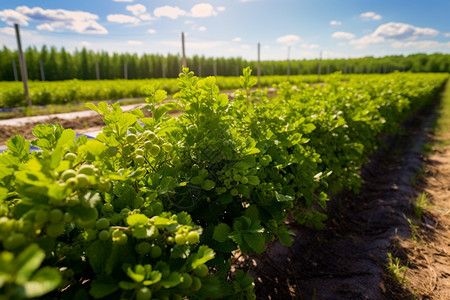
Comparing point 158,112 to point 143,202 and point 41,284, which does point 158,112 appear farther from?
point 41,284

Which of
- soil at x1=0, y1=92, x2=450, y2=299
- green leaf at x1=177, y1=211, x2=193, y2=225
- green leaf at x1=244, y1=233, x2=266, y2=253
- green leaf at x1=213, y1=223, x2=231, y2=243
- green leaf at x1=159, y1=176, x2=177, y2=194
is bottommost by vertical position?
soil at x1=0, y1=92, x2=450, y2=299

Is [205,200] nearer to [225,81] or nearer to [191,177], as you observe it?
[191,177]

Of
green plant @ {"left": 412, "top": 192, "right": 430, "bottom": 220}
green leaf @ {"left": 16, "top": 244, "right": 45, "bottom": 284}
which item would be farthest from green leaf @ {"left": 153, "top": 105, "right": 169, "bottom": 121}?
green plant @ {"left": 412, "top": 192, "right": 430, "bottom": 220}

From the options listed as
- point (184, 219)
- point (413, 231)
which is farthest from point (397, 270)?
point (184, 219)

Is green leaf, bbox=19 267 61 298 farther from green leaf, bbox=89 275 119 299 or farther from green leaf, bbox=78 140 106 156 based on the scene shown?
green leaf, bbox=78 140 106 156

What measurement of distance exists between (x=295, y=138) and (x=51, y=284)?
160cm

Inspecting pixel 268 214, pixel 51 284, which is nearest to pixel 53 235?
pixel 51 284

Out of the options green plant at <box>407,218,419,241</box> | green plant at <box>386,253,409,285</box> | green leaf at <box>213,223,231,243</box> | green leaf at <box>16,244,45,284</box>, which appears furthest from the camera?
green plant at <box>407,218,419,241</box>

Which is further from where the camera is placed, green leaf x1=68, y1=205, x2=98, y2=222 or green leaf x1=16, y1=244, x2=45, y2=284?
green leaf x1=68, y1=205, x2=98, y2=222

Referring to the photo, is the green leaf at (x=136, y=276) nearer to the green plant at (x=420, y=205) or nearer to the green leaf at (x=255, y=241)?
the green leaf at (x=255, y=241)

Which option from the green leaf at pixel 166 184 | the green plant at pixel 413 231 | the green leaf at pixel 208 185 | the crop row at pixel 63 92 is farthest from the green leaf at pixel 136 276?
the crop row at pixel 63 92

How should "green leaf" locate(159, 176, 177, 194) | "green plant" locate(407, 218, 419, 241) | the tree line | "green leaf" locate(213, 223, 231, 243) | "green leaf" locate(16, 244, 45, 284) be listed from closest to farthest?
"green leaf" locate(16, 244, 45, 284), "green leaf" locate(159, 176, 177, 194), "green leaf" locate(213, 223, 231, 243), "green plant" locate(407, 218, 419, 241), the tree line

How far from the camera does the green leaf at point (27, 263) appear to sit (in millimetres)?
507

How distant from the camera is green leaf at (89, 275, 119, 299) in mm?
766
